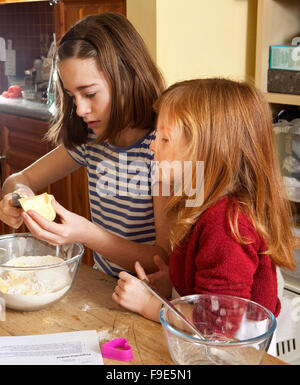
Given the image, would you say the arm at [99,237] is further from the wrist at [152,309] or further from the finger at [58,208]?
the wrist at [152,309]

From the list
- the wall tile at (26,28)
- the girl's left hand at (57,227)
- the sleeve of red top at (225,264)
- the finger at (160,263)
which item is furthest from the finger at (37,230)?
the wall tile at (26,28)

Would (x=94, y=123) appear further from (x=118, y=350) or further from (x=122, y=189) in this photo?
(x=118, y=350)

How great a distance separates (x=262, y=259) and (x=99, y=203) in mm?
618

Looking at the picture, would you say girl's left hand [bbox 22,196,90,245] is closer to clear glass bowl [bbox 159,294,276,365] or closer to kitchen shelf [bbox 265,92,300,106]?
clear glass bowl [bbox 159,294,276,365]

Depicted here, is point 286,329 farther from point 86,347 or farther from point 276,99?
point 86,347

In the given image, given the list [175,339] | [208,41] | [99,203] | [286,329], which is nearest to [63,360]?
[175,339]

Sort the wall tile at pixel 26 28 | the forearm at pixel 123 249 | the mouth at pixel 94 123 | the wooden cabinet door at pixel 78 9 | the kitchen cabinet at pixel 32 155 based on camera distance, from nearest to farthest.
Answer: the forearm at pixel 123 249 → the mouth at pixel 94 123 → the wooden cabinet door at pixel 78 9 → the kitchen cabinet at pixel 32 155 → the wall tile at pixel 26 28

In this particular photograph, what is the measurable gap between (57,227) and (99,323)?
24cm

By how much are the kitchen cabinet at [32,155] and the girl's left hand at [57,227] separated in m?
1.27

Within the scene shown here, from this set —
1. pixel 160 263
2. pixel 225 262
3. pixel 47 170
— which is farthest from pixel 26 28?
pixel 225 262

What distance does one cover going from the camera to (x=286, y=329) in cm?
181

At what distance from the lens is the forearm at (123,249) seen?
4.21ft

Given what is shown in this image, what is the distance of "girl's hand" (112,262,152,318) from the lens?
105cm

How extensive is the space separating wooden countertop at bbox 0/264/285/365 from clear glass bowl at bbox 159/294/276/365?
5 cm
